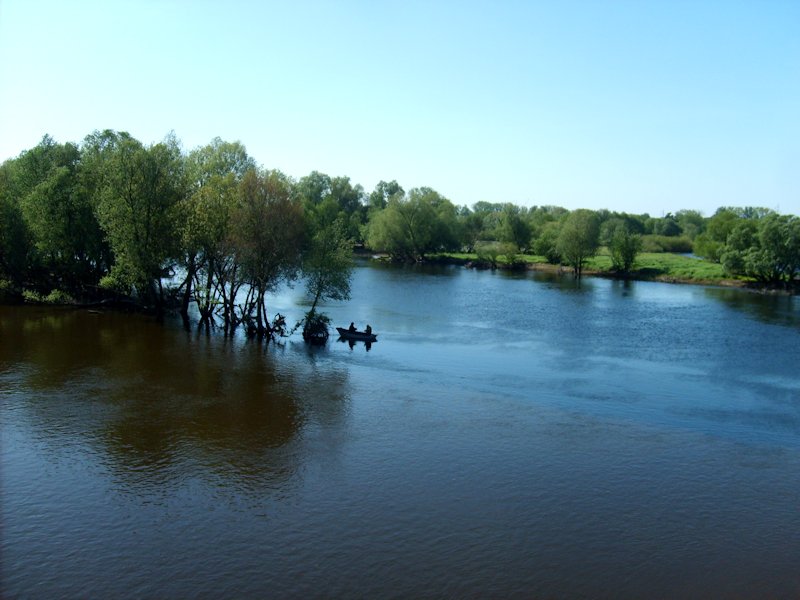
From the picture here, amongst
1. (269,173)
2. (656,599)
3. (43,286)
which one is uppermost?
(269,173)

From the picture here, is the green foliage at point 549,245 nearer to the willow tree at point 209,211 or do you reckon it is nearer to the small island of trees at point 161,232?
the small island of trees at point 161,232

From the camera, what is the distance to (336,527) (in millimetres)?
19672

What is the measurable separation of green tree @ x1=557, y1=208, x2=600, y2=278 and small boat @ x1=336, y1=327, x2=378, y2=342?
68884 millimetres

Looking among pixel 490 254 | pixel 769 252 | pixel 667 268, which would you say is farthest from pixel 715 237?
pixel 490 254

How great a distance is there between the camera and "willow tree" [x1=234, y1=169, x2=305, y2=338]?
44.2 metres

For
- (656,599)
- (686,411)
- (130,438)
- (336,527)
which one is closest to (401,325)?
(686,411)

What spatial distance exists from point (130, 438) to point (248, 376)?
1051 centimetres

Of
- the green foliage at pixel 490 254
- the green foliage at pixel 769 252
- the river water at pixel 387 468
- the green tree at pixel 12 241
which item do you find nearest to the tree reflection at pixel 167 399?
the river water at pixel 387 468

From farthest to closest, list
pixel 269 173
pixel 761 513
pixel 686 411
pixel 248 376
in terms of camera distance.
A: pixel 269 173
pixel 248 376
pixel 686 411
pixel 761 513

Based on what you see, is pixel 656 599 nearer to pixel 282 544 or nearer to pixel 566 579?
pixel 566 579

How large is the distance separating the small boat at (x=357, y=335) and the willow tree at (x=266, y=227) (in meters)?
5.95

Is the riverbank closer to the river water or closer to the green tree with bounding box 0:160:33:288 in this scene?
the river water

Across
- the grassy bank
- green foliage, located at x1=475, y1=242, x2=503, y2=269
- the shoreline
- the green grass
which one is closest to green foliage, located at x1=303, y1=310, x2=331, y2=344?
the shoreline

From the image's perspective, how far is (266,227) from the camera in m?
44.3
